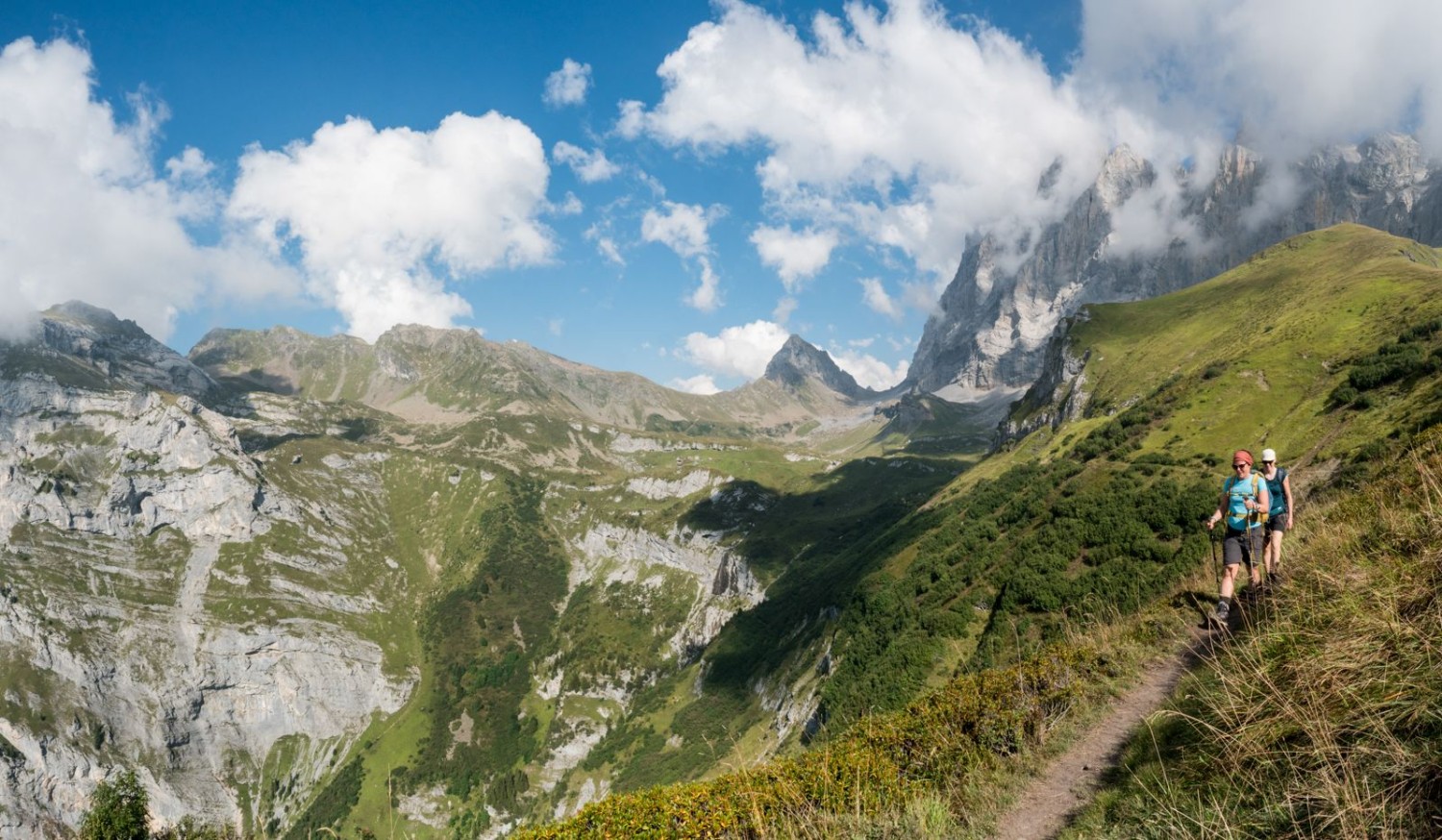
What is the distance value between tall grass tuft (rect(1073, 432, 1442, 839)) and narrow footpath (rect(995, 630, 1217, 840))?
1.21m

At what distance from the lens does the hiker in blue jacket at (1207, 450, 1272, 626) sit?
15.2 metres

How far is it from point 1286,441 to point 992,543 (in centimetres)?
3230

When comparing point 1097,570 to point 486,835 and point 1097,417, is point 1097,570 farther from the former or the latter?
point 486,835

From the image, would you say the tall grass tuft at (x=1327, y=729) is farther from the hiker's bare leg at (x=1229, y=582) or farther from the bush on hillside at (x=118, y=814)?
the bush on hillside at (x=118, y=814)

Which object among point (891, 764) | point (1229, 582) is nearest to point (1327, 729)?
point (891, 764)

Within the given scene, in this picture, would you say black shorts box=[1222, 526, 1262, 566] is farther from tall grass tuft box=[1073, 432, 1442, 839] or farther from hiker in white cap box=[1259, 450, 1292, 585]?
tall grass tuft box=[1073, 432, 1442, 839]

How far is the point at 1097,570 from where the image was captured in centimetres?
4816

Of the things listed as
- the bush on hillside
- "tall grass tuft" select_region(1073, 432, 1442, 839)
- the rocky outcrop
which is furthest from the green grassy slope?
the bush on hillside

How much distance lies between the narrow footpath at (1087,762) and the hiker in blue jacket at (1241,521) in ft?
5.56

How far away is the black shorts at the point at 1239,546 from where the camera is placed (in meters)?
15.5

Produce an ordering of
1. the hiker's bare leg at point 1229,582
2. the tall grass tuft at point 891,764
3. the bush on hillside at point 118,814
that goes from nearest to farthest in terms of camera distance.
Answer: the tall grass tuft at point 891,764 → the hiker's bare leg at point 1229,582 → the bush on hillside at point 118,814

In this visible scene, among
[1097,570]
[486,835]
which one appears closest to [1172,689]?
[1097,570]

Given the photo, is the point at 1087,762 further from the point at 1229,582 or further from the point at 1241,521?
the point at 1241,521

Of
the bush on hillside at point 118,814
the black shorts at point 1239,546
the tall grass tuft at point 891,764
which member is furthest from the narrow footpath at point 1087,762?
the bush on hillside at point 118,814
